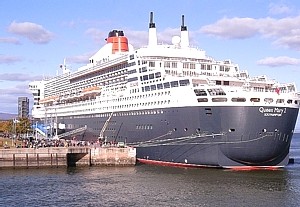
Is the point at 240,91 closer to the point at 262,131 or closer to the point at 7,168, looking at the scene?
the point at 262,131

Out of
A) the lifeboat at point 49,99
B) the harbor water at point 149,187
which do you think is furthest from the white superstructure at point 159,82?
the harbor water at point 149,187

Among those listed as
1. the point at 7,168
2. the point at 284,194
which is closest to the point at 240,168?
the point at 284,194

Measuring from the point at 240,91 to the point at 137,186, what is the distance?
15.7 meters

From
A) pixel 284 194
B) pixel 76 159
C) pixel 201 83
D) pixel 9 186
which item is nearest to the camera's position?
pixel 284 194

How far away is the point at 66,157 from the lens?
58.7m

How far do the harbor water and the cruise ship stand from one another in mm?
2561

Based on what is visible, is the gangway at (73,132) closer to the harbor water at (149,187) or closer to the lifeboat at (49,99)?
the lifeboat at (49,99)

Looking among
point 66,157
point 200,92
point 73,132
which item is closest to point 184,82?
point 200,92

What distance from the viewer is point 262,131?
5134 centimetres

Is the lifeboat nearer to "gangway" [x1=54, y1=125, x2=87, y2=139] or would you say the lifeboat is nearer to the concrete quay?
"gangway" [x1=54, y1=125, x2=87, y2=139]

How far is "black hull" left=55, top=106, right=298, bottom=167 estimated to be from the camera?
168 feet

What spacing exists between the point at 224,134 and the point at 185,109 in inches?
200

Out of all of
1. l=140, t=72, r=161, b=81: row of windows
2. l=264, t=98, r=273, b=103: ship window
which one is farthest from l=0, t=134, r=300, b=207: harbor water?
l=140, t=72, r=161, b=81: row of windows

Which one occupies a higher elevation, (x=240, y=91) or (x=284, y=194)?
(x=240, y=91)
